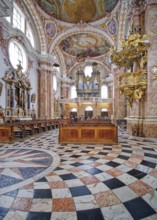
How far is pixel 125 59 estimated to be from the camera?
7.48 metres

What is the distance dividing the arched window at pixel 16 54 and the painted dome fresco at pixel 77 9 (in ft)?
17.2

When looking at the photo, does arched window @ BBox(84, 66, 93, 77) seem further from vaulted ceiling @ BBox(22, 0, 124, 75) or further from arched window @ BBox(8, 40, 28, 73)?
arched window @ BBox(8, 40, 28, 73)

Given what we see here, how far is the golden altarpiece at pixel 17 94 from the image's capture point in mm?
10773

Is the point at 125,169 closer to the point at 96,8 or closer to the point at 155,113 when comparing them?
the point at 155,113

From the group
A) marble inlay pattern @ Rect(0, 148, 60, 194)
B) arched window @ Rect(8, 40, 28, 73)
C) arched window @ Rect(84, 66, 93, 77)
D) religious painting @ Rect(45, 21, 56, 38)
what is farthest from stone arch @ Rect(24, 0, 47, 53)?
marble inlay pattern @ Rect(0, 148, 60, 194)

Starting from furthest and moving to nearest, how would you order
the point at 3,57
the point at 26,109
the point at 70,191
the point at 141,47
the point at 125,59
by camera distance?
the point at 26,109, the point at 3,57, the point at 125,59, the point at 141,47, the point at 70,191

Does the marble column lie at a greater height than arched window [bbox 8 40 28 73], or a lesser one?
lesser

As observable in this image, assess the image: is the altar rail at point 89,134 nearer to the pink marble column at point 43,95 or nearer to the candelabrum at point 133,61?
the candelabrum at point 133,61

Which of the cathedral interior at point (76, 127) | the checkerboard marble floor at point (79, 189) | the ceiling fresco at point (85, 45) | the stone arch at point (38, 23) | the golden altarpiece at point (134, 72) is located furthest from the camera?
the ceiling fresco at point (85, 45)

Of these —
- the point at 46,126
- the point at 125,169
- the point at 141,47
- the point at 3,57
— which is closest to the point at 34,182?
the point at 125,169

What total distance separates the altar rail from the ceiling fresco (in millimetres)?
16128

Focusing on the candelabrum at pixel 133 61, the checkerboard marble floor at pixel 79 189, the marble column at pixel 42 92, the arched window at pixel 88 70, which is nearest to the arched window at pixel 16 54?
the marble column at pixel 42 92

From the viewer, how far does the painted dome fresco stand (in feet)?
46.0

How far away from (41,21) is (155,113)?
14393 mm
